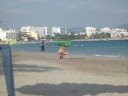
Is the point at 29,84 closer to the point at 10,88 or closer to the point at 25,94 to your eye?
the point at 25,94

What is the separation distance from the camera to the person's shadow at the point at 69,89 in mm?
11414

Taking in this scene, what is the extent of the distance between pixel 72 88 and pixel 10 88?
524 cm

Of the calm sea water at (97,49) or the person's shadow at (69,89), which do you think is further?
the calm sea water at (97,49)

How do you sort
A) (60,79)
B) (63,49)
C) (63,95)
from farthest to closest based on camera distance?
(63,49) < (60,79) < (63,95)

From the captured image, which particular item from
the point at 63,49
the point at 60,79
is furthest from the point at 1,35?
the point at 63,49

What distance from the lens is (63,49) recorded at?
33.2m

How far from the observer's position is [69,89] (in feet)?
40.1

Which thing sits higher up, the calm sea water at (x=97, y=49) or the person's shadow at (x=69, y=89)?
the person's shadow at (x=69, y=89)

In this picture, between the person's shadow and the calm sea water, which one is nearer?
the person's shadow

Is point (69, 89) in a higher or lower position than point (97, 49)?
higher

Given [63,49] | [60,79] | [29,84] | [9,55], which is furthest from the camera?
[63,49]

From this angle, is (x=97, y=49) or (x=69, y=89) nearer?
(x=69, y=89)

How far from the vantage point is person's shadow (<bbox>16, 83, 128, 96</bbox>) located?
11414 millimetres

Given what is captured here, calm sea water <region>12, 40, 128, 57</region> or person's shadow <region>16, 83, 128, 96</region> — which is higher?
person's shadow <region>16, 83, 128, 96</region>
